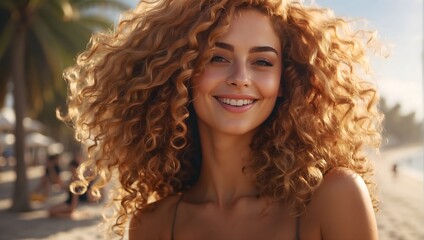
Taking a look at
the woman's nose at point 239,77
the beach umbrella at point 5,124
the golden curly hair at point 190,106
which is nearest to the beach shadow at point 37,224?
the golden curly hair at point 190,106

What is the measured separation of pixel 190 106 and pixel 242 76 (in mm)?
503

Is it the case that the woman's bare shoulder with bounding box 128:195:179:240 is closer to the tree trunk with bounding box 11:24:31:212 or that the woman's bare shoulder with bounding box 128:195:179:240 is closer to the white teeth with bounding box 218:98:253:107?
the white teeth with bounding box 218:98:253:107

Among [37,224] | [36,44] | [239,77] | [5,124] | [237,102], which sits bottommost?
[37,224]

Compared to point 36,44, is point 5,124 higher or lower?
lower

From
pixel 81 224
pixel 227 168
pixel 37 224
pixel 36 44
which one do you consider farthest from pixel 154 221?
pixel 36 44

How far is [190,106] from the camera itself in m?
2.60

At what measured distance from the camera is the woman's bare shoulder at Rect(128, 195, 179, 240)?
8.12ft

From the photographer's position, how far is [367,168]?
2330 mm

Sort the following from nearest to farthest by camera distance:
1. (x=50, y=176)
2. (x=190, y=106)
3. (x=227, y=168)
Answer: (x=227, y=168)
(x=190, y=106)
(x=50, y=176)

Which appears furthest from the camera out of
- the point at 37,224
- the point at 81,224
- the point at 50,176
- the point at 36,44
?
the point at 36,44

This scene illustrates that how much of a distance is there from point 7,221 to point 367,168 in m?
10.1

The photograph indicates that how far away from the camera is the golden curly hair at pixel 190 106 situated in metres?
2.30

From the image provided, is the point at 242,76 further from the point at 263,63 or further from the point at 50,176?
the point at 50,176

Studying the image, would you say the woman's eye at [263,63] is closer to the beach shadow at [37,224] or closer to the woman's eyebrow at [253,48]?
the woman's eyebrow at [253,48]
